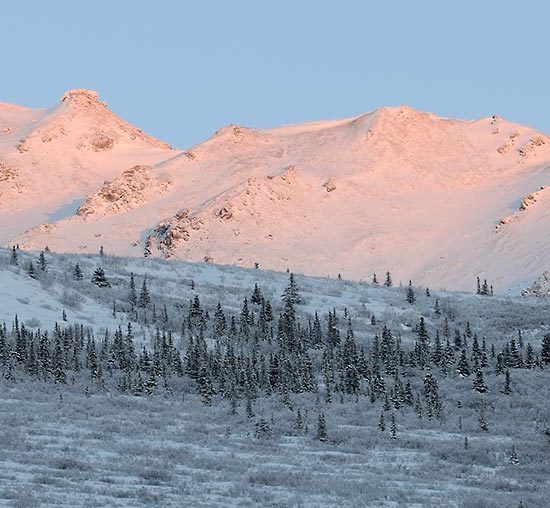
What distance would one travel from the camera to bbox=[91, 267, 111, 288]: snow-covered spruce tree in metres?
61.6

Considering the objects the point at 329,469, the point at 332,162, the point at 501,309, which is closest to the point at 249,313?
the point at 501,309

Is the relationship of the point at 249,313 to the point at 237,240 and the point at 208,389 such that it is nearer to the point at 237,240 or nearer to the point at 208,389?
the point at 208,389

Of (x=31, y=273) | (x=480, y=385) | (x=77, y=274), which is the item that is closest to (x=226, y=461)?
(x=480, y=385)

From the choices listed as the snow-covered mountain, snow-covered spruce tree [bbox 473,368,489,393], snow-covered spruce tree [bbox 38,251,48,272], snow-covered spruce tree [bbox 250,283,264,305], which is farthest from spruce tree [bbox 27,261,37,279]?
the snow-covered mountain

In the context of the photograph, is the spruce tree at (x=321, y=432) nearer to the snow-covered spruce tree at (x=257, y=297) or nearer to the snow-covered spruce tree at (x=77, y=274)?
the snow-covered spruce tree at (x=257, y=297)

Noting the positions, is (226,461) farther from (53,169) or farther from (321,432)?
(53,169)

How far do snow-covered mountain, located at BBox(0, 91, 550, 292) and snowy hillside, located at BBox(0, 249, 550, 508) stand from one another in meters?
54.3

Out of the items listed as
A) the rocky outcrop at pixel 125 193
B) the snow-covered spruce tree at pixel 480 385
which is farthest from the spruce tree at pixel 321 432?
the rocky outcrop at pixel 125 193

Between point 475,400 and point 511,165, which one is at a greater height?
point 511,165

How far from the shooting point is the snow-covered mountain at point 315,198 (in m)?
134

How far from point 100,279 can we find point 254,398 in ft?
91.3

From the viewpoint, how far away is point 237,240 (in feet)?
463

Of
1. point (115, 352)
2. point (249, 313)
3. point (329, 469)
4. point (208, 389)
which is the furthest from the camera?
point (249, 313)

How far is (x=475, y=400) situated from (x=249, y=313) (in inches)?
929
